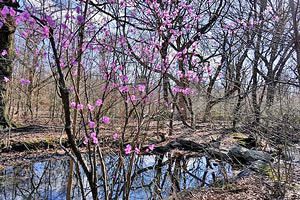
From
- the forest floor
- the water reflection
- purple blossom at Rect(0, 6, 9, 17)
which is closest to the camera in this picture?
purple blossom at Rect(0, 6, 9, 17)

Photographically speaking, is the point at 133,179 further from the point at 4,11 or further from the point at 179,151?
the point at 179,151

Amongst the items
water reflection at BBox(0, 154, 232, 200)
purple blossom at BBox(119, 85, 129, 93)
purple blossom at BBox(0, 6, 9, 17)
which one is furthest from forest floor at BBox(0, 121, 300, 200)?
purple blossom at BBox(0, 6, 9, 17)

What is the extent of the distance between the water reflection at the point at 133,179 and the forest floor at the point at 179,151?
371 mm

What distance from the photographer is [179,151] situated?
8844mm

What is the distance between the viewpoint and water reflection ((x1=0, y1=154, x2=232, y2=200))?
5008 millimetres

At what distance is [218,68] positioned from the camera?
39.1ft

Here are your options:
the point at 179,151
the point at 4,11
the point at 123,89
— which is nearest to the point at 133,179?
the point at 123,89

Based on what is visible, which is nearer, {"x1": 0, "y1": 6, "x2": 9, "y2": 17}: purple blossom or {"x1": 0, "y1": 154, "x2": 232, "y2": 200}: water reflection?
{"x1": 0, "y1": 6, "x2": 9, "y2": 17}: purple blossom

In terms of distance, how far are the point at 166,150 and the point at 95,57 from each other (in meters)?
5.44

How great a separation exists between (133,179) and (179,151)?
4642 mm

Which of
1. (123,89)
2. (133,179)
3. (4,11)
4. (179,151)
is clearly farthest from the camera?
(179,151)

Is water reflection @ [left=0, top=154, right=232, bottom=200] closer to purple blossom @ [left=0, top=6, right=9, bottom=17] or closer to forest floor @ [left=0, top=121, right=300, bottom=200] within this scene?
forest floor @ [left=0, top=121, right=300, bottom=200]

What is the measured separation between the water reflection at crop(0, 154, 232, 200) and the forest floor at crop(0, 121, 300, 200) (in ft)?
1.22

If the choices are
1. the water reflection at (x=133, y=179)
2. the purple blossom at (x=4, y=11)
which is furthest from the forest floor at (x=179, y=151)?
the purple blossom at (x=4, y=11)
